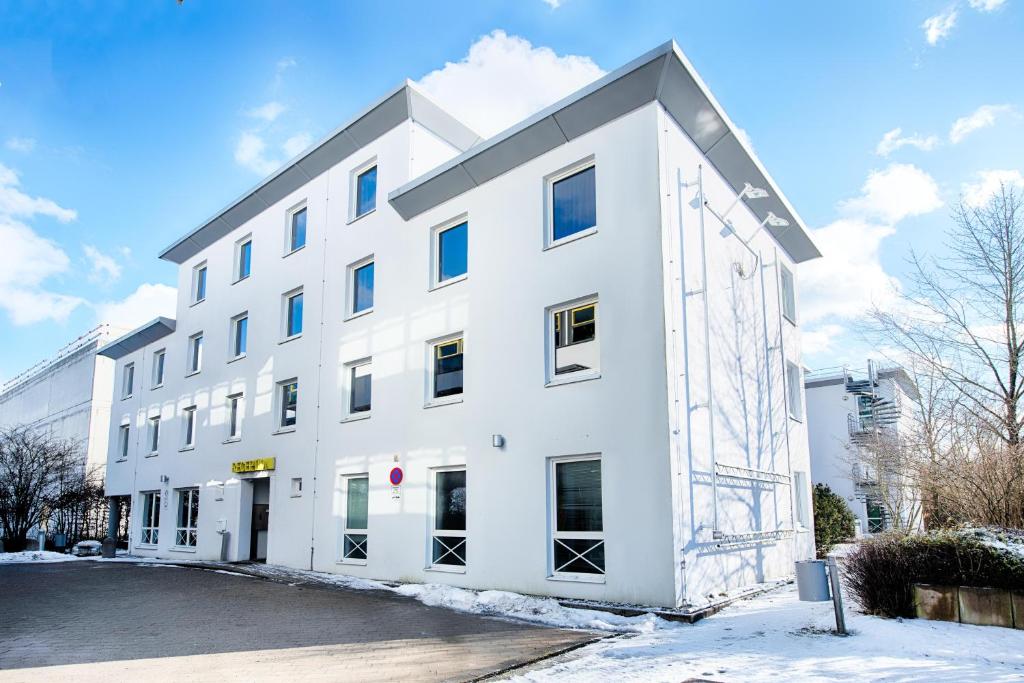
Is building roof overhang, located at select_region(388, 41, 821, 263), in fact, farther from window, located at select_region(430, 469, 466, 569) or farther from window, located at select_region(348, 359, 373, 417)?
window, located at select_region(430, 469, 466, 569)

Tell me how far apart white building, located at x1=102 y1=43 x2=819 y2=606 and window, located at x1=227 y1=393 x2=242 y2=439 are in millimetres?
66

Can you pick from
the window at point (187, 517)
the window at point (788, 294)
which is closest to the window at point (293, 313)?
the window at point (187, 517)

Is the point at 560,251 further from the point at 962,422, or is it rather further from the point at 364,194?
the point at 962,422

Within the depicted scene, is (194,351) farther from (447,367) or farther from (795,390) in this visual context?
(795,390)

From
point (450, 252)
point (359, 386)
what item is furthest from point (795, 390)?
point (359, 386)

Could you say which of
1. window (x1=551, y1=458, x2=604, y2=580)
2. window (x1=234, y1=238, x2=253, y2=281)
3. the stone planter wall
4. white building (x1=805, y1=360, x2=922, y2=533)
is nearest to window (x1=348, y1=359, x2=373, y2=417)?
window (x1=551, y1=458, x2=604, y2=580)

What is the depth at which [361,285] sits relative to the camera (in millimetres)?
Answer: 16562

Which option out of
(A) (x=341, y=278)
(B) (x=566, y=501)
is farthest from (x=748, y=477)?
(A) (x=341, y=278)

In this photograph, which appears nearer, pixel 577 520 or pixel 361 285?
pixel 577 520

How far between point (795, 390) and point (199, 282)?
18.0m

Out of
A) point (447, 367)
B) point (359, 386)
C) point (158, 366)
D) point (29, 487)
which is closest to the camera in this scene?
point (447, 367)

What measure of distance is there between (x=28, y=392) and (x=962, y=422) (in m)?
56.9

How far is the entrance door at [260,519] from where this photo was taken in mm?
18672

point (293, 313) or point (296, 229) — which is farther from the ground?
point (296, 229)
